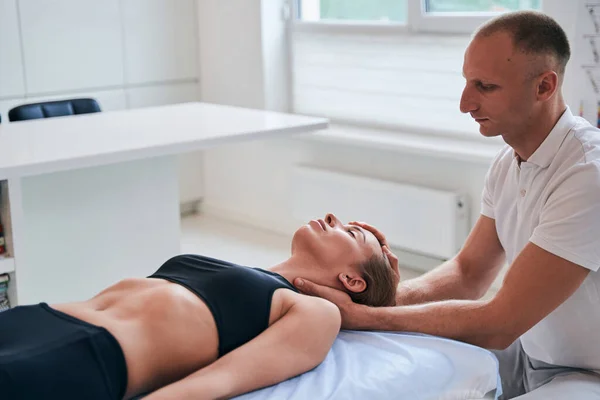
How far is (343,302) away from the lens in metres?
1.71

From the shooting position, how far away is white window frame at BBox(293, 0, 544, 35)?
3676mm

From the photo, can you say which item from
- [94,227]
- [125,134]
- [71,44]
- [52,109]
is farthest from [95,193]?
[71,44]

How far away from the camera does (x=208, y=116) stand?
10.9 ft

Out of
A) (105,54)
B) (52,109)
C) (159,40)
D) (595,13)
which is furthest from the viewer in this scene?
(159,40)

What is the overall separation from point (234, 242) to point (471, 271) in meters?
2.60

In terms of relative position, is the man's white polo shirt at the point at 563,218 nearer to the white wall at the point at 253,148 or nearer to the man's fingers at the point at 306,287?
the man's fingers at the point at 306,287

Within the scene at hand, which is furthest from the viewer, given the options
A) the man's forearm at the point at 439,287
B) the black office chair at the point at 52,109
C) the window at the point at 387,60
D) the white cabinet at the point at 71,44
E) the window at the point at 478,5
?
the white cabinet at the point at 71,44

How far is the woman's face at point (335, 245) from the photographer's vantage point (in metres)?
1.77

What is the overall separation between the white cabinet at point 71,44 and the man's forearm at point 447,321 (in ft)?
10.0

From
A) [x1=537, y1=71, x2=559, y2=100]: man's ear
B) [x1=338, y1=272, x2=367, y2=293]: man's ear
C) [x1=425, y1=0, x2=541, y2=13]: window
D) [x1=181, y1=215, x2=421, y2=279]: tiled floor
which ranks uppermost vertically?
[x1=425, y1=0, x2=541, y2=13]: window

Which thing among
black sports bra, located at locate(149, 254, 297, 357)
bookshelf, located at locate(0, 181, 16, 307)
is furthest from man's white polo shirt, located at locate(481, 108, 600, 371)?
bookshelf, located at locate(0, 181, 16, 307)

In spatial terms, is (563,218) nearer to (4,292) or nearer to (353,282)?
(353,282)

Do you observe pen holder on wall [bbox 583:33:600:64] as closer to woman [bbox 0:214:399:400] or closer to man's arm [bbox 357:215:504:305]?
man's arm [bbox 357:215:504:305]

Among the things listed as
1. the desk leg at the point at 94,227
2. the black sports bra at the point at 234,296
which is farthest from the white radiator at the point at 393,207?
the black sports bra at the point at 234,296
